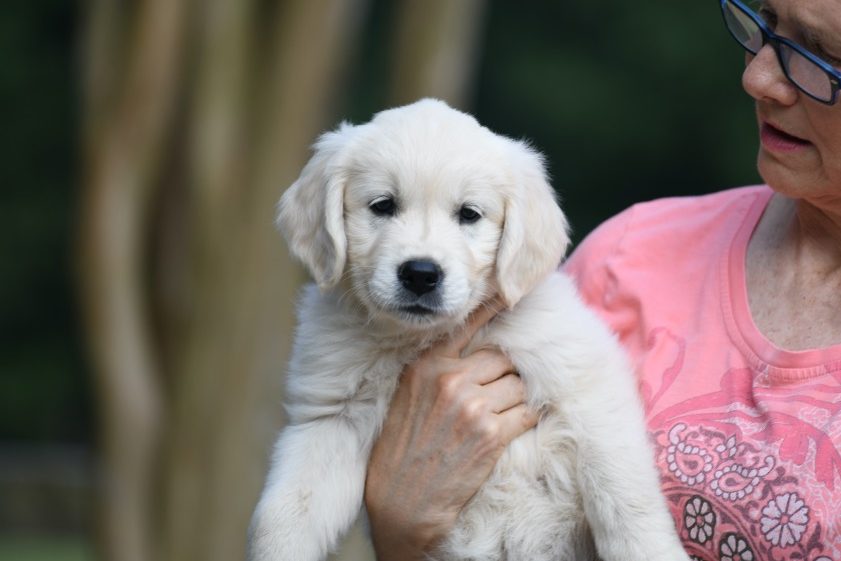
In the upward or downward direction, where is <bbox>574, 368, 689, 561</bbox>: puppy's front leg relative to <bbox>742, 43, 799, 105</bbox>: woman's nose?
downward

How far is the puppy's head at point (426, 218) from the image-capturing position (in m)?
3.50

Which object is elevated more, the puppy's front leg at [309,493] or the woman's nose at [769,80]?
the woman's nose at [769,80]

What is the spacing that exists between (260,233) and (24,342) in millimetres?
9071

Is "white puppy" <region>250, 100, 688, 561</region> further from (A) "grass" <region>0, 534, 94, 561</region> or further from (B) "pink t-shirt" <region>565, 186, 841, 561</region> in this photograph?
Result: (A) "grass" <region>0, 534, 94, 561</region>

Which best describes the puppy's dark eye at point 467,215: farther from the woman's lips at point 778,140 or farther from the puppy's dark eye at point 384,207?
the woman's lips at point 778,140

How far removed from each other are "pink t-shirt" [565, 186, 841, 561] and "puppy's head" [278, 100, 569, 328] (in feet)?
0.80

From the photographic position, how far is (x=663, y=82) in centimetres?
1565

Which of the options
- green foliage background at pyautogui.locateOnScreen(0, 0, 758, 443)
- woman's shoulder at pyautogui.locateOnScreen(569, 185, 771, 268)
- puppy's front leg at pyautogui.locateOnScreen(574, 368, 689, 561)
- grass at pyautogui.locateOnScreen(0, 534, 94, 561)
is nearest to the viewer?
puppy's front leg at pyautogui.locateOnScreen(574, 368, 689, 561)

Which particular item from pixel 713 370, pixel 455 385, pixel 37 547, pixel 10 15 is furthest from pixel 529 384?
pixel 10 15

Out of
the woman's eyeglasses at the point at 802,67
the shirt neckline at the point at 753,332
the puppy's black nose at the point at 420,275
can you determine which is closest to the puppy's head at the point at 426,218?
the puppy's black nose at the point at 420,275

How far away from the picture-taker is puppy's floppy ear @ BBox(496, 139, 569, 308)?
3.58m

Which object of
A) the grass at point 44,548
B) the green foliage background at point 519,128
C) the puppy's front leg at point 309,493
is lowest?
the grass at point 44,548

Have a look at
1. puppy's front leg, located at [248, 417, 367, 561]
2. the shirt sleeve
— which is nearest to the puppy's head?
the shirt sleeve

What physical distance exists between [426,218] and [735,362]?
0.87 metres
